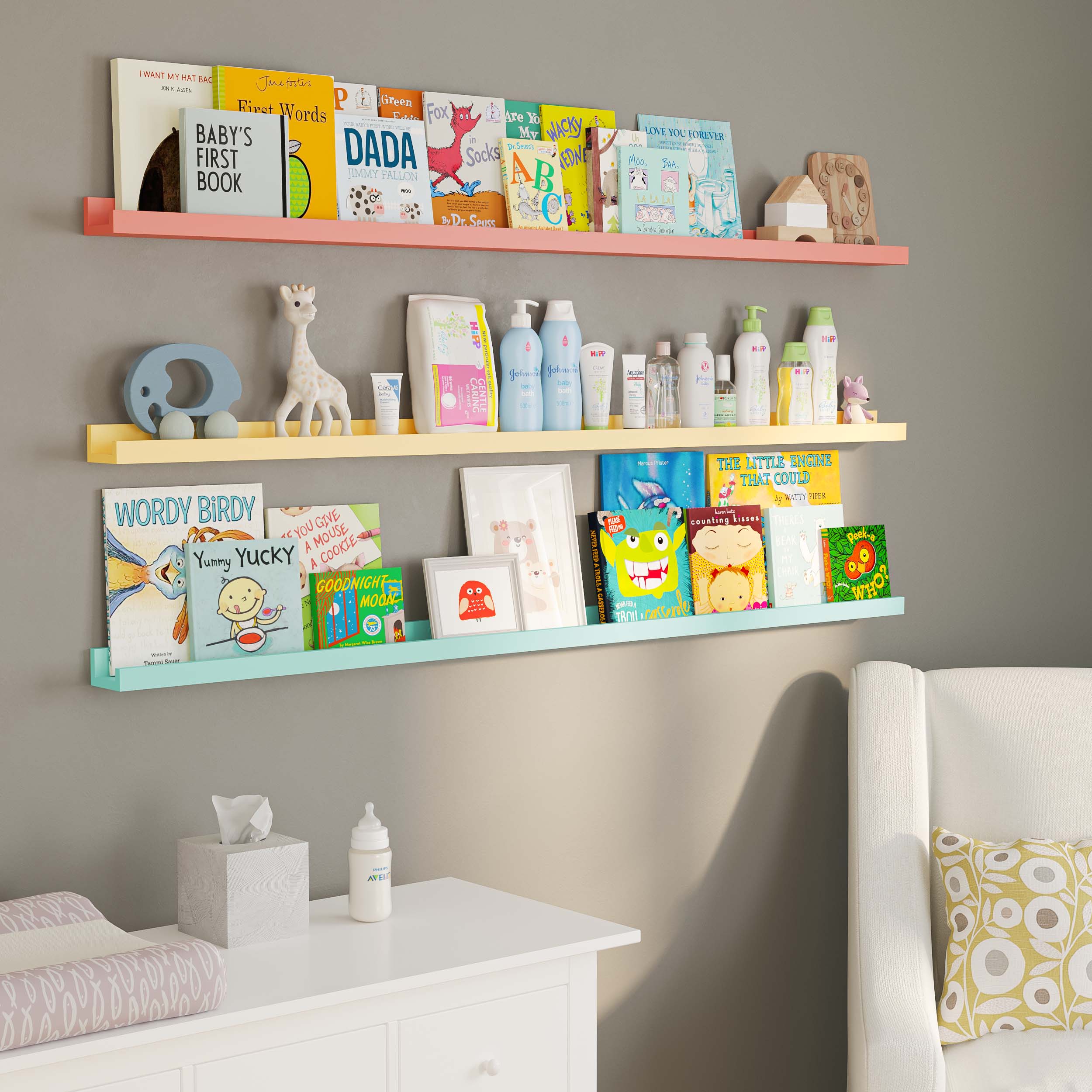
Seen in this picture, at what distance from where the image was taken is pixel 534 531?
221 centimetres

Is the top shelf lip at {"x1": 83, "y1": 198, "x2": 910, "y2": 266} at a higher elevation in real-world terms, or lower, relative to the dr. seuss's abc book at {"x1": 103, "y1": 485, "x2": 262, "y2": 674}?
higher

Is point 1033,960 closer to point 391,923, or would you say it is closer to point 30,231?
point 391,923

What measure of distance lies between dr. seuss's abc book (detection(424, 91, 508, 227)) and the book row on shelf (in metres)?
0.41

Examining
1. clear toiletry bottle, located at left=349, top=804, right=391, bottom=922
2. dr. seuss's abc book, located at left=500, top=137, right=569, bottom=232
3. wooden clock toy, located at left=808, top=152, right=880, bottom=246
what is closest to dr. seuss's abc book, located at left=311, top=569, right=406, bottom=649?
clear toiletry bottle, located at left=349, top=804, right=391, bottom=922

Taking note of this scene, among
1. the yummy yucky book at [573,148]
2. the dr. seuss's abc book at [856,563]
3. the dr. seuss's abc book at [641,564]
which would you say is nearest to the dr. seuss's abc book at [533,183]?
the yummy yucky book at [573,148]

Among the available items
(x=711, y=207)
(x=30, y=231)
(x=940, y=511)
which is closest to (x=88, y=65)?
(x=30, y=231)

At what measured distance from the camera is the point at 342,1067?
1.62m

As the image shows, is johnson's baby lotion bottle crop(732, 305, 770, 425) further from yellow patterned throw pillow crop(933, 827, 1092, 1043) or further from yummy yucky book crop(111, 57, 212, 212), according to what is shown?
yummy yucky book crop(111, 57, 212, 212)

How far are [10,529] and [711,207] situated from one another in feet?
4.26

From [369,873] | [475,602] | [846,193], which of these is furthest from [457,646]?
[846,193]

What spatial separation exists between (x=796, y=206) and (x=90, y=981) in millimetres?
1724

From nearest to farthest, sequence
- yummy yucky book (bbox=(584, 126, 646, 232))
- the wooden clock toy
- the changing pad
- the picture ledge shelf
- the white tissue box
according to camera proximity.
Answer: the changing pad < the white tissue box < the picture ledge shelf < yummy yucky book (bbox=(584, 126, 646, 232)) < the wooden clock toy

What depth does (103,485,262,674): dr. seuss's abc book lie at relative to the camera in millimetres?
1859

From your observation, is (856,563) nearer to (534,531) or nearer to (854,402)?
(854,402)
